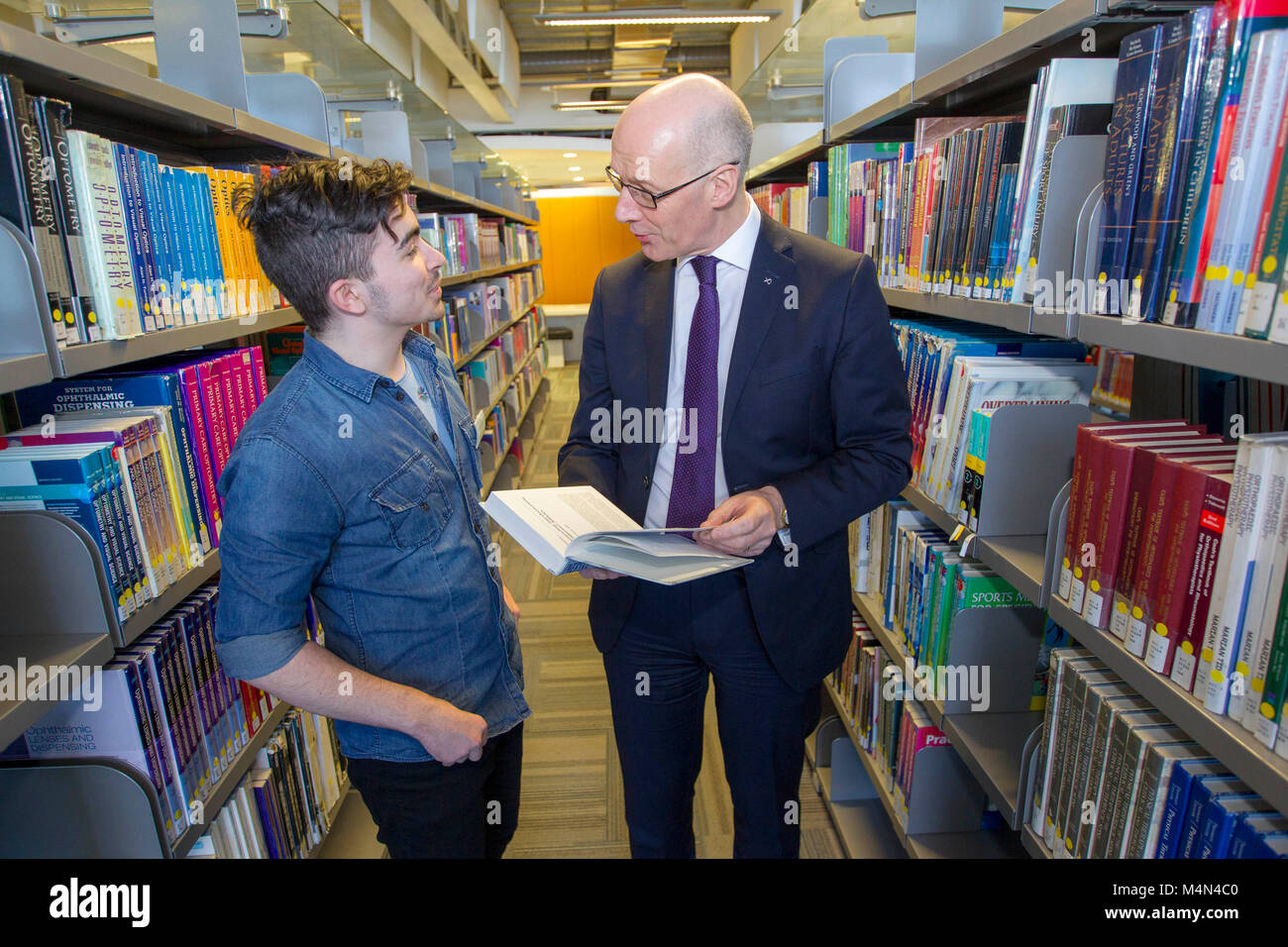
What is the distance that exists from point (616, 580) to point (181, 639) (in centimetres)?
80

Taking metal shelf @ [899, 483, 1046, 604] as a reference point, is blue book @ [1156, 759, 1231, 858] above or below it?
below

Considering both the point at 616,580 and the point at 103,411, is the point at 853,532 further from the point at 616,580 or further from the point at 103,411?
the point at 103,411

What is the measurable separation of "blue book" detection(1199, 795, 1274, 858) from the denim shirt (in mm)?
1027

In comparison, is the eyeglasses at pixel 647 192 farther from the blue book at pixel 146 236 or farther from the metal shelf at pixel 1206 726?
the metal shelf at pixel 1206 726

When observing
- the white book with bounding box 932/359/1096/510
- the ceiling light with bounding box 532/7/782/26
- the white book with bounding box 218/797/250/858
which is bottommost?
the white book with bounding box 218/797/250/858

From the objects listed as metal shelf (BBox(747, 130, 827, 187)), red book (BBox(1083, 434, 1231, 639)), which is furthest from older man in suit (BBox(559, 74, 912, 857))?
metal shelf (BBox(747, 130, 827, 187))

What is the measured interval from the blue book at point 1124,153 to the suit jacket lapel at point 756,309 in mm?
515

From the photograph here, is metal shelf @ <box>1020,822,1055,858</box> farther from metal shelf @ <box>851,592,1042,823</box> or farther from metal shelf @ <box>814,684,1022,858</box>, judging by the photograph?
metal shelf @ <box>814,684,1022,858</box>

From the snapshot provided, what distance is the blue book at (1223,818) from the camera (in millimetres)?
816

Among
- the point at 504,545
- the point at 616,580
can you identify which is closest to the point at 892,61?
the point at 616,580

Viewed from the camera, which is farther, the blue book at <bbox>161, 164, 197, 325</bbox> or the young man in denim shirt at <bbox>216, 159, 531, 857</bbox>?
the blue book at <bbox>161, 164, 197, 325</bbox>

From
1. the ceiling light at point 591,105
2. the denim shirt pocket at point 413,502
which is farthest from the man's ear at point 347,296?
the ceiling light at point 591,105

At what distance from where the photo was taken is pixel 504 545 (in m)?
4.57

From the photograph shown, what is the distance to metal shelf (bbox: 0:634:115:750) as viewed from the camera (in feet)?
3.02
